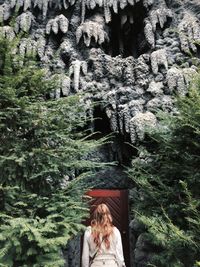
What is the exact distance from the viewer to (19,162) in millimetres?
4195

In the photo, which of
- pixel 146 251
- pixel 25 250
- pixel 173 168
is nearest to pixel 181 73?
pixel 173 168

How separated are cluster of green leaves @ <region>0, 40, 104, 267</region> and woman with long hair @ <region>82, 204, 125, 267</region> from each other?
0.80 ft

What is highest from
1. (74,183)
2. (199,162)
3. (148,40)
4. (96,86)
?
(148,40)

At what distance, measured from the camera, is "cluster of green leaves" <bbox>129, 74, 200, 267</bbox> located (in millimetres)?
4180

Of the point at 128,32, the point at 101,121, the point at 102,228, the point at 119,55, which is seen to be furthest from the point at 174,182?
the point at 128,32

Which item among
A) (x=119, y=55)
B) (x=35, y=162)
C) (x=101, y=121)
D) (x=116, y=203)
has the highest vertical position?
(x=119, y=55)

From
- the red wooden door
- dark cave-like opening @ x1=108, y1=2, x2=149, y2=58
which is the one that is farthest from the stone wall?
the red wooden door

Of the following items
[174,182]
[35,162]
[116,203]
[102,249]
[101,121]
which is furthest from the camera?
[101,121]

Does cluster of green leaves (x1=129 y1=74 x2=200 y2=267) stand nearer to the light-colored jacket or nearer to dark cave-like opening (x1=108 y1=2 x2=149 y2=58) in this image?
the light-colored jacket

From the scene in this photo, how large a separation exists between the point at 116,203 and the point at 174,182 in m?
2.25

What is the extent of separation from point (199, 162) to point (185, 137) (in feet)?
1.44

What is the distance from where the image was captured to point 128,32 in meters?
9.27

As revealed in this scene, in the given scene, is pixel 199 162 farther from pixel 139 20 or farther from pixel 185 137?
pixel 139 20

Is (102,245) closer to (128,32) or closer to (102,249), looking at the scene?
(102,249)
